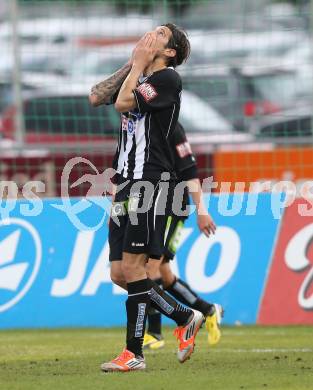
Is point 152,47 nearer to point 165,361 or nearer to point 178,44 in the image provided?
point 178,44

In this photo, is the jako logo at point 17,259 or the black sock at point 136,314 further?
the jako logo at point 17,259

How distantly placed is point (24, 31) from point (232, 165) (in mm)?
3162

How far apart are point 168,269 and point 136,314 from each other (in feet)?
7.06

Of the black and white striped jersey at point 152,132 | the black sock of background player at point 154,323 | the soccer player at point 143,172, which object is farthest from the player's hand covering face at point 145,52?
the black sock of background player at point 154,323

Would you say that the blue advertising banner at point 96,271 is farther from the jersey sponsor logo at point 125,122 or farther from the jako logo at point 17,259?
the jersey sponsor logo at point 125,122

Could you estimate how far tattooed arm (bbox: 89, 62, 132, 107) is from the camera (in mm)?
7754

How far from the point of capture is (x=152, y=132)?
7.57 m

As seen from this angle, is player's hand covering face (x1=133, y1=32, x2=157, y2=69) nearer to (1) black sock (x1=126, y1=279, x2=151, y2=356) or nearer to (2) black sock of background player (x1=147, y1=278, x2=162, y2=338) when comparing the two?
(1) black sock (x1=126, y1=279, x2=151, y2=356)

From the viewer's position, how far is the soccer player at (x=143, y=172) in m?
7.44

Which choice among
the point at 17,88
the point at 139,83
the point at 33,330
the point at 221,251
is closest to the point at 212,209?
the point at 221,251

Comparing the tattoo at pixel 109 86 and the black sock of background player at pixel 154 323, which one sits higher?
the tattoo at pixel 109 86

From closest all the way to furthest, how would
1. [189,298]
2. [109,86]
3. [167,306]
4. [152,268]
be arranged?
[109,86] → [167,306] → [152,268] → [189,298]

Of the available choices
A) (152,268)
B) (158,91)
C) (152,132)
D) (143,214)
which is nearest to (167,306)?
(143,214)

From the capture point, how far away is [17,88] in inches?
505
